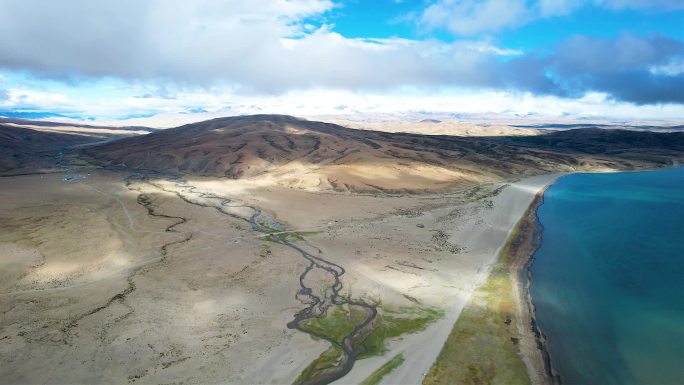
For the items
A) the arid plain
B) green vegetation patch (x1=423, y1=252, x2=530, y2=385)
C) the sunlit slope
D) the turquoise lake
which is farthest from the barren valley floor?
the sunlit slope

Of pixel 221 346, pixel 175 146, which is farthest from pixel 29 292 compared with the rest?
pixel 175 146

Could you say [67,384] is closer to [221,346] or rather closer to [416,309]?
[221,346]

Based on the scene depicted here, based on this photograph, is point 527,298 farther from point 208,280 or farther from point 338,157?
point 338,157

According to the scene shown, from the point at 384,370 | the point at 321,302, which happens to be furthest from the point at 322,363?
the point at 321,302

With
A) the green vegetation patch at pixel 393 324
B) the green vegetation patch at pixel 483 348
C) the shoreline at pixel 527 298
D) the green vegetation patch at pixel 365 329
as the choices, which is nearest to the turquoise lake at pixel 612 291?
the shoreline at pixel 527 298

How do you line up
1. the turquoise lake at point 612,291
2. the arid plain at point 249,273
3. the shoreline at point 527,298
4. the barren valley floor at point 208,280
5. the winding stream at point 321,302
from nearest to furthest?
1. the winding stream at point 321,302
2. the shoreline at point 527,298
3. the barren valley floor at point 208,280
4. the arid plain at point 249,273
5. the turquoise lake at point 612,291

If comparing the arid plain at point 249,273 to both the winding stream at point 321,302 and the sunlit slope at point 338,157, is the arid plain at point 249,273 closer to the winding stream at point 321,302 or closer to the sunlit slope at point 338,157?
the winding stream at point 321,302
